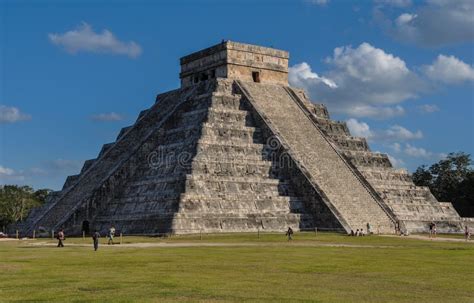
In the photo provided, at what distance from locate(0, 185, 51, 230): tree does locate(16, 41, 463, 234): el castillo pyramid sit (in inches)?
Result: 997

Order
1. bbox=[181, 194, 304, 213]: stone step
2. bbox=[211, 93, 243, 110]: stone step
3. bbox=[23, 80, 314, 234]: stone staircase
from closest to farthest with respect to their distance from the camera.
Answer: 1. bbox=[181, 194, 304, 213]: stone step
2. bbox=[23, 80, 314, 234]: stone staircase
3. bbox=[211, 93, 243, 110]: stone step

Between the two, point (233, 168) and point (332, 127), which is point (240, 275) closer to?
point (233, 168)

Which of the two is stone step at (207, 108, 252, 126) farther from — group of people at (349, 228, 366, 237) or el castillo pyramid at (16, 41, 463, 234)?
group of people at (349, 228, 366, 237)

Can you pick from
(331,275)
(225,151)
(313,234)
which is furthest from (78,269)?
(225,151)

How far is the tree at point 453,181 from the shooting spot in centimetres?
5979

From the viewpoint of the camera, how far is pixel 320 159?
142ft

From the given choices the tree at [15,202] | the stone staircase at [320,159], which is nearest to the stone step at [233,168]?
the stone staircase at [320,159]

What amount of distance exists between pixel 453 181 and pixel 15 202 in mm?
44289

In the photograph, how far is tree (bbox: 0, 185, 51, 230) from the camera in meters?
72.7

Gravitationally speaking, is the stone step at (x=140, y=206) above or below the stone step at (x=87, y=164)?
below

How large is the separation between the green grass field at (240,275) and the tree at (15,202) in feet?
160

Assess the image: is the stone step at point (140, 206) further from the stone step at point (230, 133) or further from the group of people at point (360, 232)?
the group of people at point (360, 232)

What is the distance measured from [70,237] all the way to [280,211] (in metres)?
11.8

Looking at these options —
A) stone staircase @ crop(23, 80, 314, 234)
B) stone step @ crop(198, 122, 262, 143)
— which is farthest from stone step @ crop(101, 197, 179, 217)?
stone step @ crop(198, 122, 262, 143)
